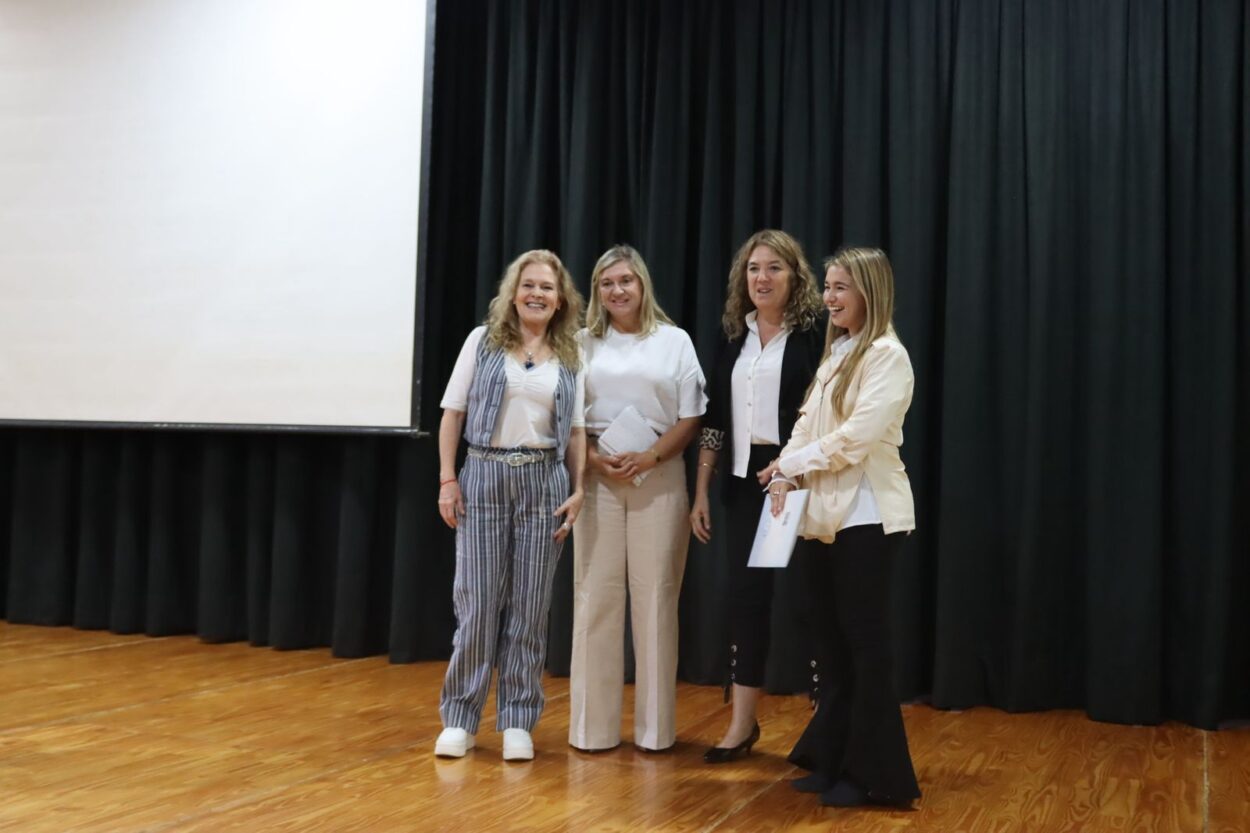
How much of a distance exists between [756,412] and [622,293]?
49cm

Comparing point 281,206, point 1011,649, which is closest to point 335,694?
point 281,206

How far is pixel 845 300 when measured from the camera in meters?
2.68

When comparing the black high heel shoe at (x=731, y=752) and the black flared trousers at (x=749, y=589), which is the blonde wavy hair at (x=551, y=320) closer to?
the black flared trousers at (x=749, y=589)

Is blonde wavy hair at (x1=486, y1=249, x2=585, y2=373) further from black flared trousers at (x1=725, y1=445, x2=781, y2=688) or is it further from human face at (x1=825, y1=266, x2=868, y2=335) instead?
human face at (x1=825, y1=266, x2=868, y2=335)

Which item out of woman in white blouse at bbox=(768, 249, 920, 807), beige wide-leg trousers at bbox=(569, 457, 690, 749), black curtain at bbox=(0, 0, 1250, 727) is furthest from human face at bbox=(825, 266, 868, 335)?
black curtain at bbox=(0, 0, 1250, 727)

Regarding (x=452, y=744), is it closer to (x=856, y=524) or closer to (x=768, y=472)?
(x=768, y=472)

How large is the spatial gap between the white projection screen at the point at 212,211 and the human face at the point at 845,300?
2.03 m

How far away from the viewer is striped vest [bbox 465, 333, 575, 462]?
3.01m

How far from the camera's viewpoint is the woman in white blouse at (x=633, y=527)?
3.08 metres

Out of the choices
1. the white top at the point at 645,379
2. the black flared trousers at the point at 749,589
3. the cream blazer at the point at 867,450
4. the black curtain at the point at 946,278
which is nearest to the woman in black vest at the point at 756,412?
the black flared trousers at the point at 749,589

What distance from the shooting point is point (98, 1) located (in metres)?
4.77

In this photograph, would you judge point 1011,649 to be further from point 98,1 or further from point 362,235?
point 98,1

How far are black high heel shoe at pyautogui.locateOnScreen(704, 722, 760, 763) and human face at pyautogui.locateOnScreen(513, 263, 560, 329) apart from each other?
1227mm

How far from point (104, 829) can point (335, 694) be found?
153 centimetres
